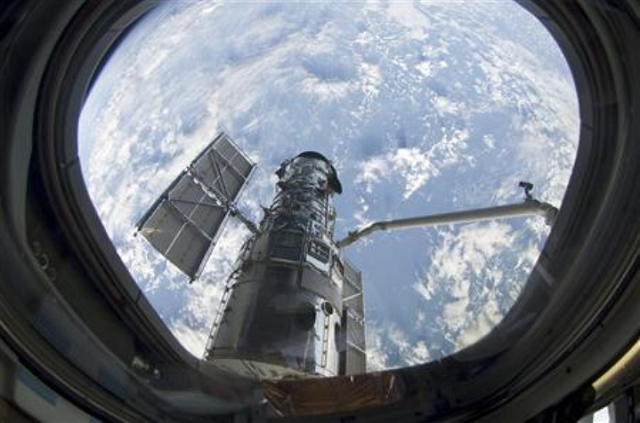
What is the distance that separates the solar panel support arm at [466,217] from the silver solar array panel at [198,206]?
6.38 ft

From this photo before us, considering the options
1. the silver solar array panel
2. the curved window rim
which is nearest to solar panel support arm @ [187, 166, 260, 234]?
the silver solar array panel

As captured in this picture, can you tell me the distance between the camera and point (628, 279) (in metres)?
2.10

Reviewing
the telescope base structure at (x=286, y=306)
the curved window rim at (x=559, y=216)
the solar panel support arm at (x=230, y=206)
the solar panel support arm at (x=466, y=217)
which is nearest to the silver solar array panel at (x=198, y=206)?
the solar panel support arm at (x=230, y=206)

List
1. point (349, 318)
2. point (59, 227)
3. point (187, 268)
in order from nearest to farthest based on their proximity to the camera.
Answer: point (59, 227) < point (187, 268) < point (349, 318)

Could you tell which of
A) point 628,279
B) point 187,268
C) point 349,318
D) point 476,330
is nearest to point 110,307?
point 476,330

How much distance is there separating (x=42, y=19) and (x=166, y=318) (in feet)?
6.47

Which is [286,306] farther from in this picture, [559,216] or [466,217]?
[559,216]

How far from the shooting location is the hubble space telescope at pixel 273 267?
18.7 feet

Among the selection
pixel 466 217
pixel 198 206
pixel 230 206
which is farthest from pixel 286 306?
pixel 466 217

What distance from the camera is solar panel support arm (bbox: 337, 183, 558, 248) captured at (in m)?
3.67

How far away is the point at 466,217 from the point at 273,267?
2.46 meters

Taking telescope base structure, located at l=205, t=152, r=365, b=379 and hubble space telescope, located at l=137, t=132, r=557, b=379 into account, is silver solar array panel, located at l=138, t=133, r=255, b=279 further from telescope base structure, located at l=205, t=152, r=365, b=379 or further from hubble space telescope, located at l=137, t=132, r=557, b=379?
telescope base structure, located at l=205, t=152, r=365, b=379

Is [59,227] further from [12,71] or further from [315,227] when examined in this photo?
[315,227]

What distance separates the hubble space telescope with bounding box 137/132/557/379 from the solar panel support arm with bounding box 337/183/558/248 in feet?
0.05
